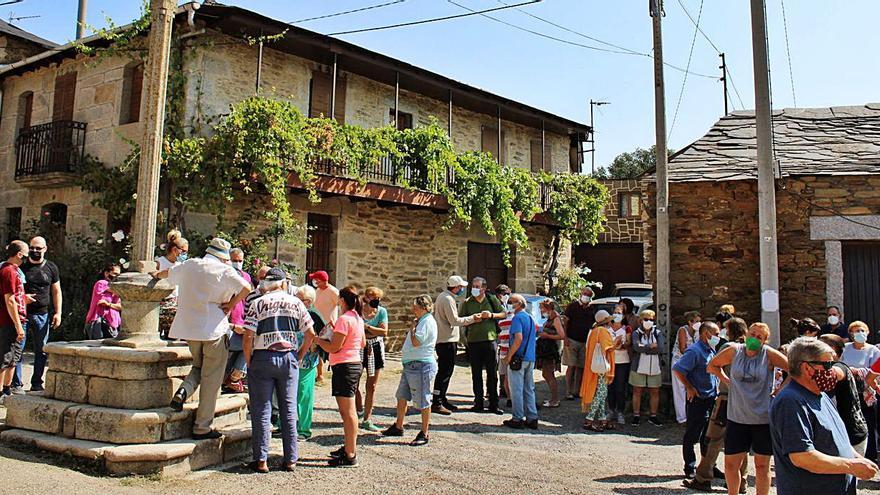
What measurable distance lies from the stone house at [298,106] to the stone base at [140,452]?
23.1 ft

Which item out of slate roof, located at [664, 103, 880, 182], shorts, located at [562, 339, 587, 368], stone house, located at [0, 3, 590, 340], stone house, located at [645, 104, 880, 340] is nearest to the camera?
stone house, located at [645, 104, 880, 340]

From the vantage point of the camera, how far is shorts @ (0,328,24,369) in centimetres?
627

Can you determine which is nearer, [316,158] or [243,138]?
[243,138]

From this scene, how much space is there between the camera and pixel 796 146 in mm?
10305

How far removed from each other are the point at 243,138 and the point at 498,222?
723 centimetres

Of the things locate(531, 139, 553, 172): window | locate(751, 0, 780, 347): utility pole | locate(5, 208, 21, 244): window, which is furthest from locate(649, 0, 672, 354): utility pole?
locate(5, 208, 21, 244): window

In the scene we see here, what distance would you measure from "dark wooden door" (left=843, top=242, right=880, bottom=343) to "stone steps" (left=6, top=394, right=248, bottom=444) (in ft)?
29.5

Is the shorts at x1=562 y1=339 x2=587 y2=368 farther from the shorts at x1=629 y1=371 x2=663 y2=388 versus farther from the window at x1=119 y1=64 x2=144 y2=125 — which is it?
the window at x1=119 y1=64 x2=144 y2=125

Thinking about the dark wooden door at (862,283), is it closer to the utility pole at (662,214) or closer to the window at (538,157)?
the utility pole at (662,214)

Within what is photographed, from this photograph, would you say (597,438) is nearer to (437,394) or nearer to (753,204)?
(437,394)

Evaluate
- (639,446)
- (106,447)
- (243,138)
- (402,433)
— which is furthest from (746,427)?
(243,138)

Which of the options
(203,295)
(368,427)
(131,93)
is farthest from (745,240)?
(131,93)

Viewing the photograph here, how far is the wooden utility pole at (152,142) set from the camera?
19.1ft

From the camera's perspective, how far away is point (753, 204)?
952 cm
